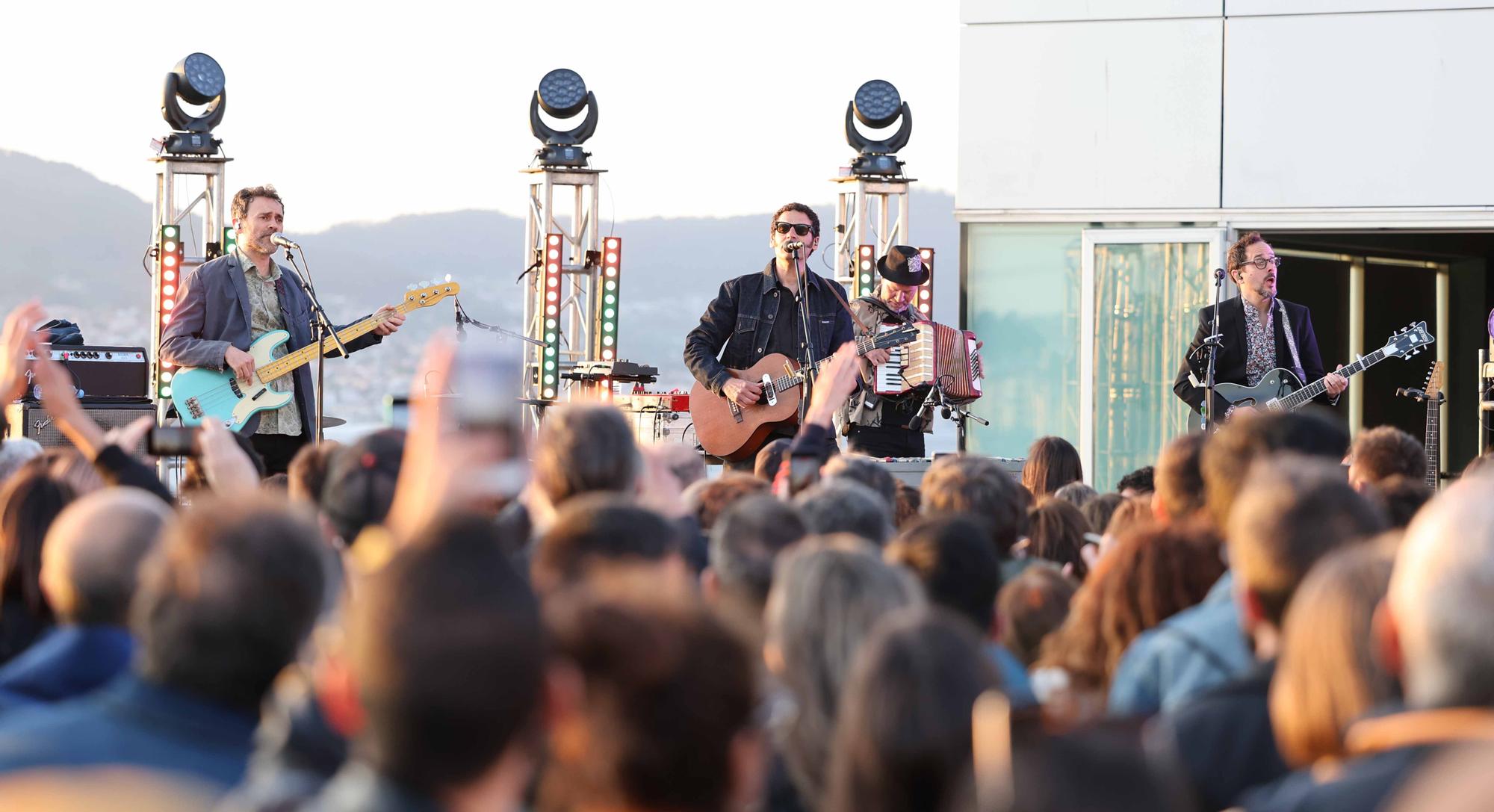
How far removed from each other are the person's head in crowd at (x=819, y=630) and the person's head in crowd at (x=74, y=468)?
1.94 meters

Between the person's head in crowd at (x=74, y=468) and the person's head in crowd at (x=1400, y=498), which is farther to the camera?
the person's head in crowd at (x=1400, y=498)

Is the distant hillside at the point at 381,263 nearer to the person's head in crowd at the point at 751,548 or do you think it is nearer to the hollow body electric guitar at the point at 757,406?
the hollow body electric guitar at the point at 757,406

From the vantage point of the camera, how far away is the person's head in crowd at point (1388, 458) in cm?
509

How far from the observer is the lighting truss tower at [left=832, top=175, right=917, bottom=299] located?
46.0 feet

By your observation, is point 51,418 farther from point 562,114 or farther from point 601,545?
point 601,545

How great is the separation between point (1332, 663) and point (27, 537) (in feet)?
8.29

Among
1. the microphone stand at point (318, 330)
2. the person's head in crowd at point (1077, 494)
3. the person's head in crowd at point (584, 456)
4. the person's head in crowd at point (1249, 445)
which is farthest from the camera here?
the microphone stand at point (318, 330)

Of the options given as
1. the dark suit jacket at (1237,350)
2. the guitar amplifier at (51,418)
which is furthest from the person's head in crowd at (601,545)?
the guitar amplifier at (51,418)

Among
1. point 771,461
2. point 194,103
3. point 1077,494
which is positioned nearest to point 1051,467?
point 1077,494

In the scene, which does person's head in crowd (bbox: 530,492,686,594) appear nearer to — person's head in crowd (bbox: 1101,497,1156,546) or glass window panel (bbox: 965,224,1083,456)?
person's head in crowd (bbox: 1101,497,1156,546)

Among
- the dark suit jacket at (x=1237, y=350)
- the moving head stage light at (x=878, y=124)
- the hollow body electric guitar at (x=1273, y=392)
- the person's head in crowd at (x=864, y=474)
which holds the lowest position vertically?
the person's head in crowd at (x=864, y=474)

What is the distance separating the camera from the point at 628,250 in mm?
74250

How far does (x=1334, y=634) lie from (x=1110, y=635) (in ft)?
3.04

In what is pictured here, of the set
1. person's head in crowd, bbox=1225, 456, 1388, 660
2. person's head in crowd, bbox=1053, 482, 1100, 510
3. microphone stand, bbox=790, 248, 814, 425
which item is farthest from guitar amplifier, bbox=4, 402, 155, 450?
person's head in crowd, bbox=1225, 456, 1388, 660
